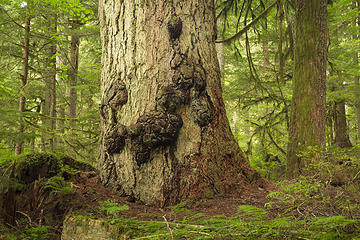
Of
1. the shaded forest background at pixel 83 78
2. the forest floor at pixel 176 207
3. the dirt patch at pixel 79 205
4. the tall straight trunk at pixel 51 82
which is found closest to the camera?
the forest floor at pixel 176 207

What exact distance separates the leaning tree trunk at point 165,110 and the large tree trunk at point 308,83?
1.73 meters

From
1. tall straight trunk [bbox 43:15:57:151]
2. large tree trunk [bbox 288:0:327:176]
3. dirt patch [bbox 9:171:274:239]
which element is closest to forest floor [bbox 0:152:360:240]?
dirt patch [bbox 9:171:274:239]

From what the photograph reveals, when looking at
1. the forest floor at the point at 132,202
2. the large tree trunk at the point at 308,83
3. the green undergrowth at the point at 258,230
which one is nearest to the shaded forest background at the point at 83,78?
the large tree trunk at the point at 308,83

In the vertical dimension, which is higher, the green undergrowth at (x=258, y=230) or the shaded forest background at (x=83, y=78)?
the shaded forest background at (x=83, y=78)

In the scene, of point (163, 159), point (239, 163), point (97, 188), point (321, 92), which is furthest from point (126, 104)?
point (321, 92)

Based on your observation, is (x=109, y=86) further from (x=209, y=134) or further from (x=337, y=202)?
(x=337, y=202)

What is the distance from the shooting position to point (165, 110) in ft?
11.4

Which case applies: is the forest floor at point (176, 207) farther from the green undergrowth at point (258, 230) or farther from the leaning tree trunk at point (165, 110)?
the leaning tree trunk at point (165, 110)

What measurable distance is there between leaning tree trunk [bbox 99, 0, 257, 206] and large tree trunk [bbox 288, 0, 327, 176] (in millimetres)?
1728

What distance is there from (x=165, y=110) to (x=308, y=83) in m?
3.27

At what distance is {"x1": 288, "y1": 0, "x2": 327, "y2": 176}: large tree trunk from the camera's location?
5059mm

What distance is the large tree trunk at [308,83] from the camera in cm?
506

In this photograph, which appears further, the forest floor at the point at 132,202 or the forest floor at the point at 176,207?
the forest floor at the point at 132,202

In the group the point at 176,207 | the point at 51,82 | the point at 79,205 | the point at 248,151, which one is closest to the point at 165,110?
the point at 176,207
